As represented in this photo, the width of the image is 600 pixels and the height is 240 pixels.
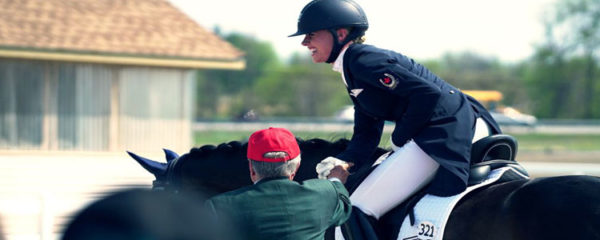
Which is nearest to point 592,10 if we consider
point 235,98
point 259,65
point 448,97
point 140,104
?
point 235,98

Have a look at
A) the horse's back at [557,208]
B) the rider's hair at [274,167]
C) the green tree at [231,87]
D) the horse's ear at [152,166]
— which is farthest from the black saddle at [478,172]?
the green tree at [231,87]

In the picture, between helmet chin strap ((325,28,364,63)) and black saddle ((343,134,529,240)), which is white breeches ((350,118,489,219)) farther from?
helmet chin strap ((325,28,364,63))

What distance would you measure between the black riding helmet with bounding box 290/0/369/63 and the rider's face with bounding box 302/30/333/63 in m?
0.02

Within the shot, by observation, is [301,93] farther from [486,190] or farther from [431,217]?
[431,217]

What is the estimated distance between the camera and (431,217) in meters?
3.50

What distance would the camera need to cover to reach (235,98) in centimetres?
5903

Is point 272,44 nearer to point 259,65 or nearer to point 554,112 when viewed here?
point 259,65

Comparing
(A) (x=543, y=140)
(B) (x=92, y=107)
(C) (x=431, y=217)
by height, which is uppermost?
(C) (x=431, y=217)

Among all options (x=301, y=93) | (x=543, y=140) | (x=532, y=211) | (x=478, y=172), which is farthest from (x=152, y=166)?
(x=301, y=93)

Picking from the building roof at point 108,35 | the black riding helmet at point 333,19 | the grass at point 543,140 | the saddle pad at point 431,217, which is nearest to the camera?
the saddle pad at point 431,217

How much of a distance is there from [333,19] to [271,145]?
102 cm

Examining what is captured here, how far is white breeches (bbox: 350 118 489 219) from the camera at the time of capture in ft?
12.1

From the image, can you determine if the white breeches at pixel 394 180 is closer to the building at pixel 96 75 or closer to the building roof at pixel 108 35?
the building at pixel 96 75

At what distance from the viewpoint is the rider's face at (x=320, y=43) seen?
381 centimetres
